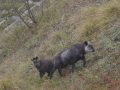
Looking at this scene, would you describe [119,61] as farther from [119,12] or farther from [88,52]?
[119,12]

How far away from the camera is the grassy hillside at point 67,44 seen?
1027cm

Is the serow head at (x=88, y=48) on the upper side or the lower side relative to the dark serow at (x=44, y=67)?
upper

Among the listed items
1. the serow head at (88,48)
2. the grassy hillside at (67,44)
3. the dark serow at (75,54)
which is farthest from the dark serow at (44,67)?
the serow head at (88,48)

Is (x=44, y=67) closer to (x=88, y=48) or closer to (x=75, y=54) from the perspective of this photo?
(x=75, y=54)

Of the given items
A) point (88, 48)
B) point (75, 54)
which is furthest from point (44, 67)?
point (88, 48)

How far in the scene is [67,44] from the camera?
13.6 meters

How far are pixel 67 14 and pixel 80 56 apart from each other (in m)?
5.25

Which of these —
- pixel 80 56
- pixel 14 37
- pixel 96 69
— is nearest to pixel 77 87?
pixel 96 69

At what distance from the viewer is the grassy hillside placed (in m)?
10.3

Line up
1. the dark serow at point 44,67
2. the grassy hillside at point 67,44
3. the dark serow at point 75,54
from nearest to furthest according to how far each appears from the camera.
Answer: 1. the grassy hillside at point 67,44
2. the dark serow at point 75,54
3. the dark serow at point 44,67

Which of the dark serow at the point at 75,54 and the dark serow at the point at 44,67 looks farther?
the dark serow at the point at 44,67

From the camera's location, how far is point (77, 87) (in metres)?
9.80

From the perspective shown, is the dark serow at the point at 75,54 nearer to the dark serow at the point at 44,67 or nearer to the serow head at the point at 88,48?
the serow head at the point at 88,48

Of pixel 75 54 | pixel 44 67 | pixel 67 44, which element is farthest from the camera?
pixel 67 44
